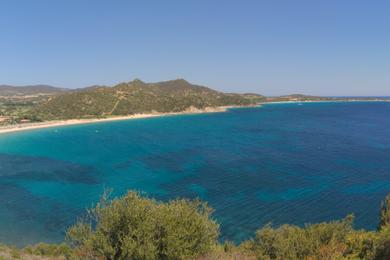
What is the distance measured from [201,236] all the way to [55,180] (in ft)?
176

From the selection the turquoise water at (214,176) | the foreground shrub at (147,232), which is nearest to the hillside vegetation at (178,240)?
the foreground shrub at (147,232)

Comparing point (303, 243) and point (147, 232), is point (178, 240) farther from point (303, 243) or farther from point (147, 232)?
point (303, 243)

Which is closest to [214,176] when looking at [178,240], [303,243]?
[303,243]

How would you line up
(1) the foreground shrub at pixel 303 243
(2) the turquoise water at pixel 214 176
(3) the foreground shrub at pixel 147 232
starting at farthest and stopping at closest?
1. (2) the turquoise water at pixel 214 176
2. (1) the foreground shrub at pixel 303 243
3. (3) the foreground shrub at pixel 147 232

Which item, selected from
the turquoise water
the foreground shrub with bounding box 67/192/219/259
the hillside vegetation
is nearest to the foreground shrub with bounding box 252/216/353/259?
the hillside vegetation

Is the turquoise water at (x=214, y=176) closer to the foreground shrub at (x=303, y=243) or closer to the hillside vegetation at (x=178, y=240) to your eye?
the foreground shrub at (x=303, y=243)

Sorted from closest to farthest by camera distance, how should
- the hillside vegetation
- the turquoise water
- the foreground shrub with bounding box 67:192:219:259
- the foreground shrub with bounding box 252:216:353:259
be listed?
1. the foreground shrub with bounding box 67:192:219:259
2. the hillside vegetation
3. the foreground shrub with bounding box 252:216:353:259
4. the turquoise water

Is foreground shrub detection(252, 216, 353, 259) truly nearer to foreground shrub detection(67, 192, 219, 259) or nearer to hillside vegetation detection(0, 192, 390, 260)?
hillside vegetation detection(0, 192, 390, 260)

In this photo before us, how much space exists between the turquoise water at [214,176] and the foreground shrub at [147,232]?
17514 mm

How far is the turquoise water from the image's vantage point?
45.1 m

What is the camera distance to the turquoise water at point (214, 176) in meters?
45.1

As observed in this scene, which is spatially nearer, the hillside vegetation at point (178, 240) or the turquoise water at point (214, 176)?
the hillside vegetation at point (178, 240)

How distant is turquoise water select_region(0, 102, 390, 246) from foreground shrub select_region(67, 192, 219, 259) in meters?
17.5

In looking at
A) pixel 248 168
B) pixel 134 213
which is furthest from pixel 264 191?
pixel 134 213
